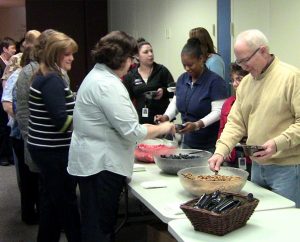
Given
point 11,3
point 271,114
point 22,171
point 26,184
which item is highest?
point 11,3

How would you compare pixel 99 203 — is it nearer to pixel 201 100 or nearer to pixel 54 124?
pixel 54 124

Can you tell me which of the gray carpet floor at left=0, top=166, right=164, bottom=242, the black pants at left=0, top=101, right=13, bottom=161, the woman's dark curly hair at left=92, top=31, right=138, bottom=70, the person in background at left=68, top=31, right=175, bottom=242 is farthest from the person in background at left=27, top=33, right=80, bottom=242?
the black pants at left=0, top=101, right=13, bottom=161

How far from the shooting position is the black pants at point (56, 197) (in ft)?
8.79

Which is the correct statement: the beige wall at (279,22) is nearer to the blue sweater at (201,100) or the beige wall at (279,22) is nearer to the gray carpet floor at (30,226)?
the blue sweater at (201,100)

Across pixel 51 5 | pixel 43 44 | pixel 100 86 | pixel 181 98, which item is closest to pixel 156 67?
pixel 181 98

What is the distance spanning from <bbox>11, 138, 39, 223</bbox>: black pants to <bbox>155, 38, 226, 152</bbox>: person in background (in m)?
1.20

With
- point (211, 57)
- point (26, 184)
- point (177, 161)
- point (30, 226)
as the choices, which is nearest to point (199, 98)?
point (177, 161)

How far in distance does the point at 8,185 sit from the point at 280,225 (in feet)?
12.7

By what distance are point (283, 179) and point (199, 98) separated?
0.99 meters

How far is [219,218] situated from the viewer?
1.68 metres

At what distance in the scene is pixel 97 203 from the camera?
237 cm

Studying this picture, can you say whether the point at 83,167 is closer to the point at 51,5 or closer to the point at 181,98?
the point at 181,98

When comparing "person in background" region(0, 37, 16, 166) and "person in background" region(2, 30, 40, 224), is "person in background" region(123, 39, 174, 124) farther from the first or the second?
"person in background" region(0, 37, 16, 166)

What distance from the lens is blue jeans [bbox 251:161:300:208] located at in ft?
7.33
